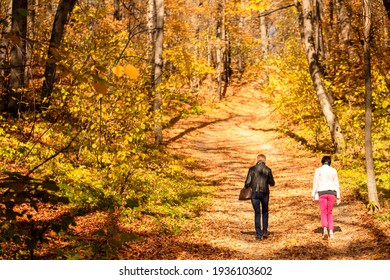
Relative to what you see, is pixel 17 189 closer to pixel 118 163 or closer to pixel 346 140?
pixel 118 163

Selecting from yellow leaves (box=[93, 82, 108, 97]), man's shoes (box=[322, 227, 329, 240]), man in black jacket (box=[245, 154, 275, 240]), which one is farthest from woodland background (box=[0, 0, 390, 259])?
man in black jacket (box=[245, 154, 275, 240])

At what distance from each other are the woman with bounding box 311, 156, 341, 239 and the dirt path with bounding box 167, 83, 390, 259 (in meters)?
0.41

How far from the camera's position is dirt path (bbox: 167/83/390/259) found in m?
8.89

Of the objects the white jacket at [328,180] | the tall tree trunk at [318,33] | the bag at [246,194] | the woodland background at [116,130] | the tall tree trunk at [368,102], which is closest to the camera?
the woodland background at [116,130]

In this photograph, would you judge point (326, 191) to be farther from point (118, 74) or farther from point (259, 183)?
point (118, 74)

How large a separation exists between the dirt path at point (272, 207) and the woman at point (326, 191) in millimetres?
410

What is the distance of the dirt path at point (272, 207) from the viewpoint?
8891 millimetres

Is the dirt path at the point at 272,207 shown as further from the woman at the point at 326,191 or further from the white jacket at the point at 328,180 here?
the white jacket at the point at 328,180

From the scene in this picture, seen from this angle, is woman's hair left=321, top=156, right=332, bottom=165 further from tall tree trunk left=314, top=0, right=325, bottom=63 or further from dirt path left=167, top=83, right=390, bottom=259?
tall tree trunk left=314, top=0, right=325, bottom=63

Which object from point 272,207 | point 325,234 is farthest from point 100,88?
point 272,207

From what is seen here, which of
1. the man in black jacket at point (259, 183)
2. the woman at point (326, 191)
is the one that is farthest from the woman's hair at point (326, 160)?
the man in black jacket at point (259, 183)
